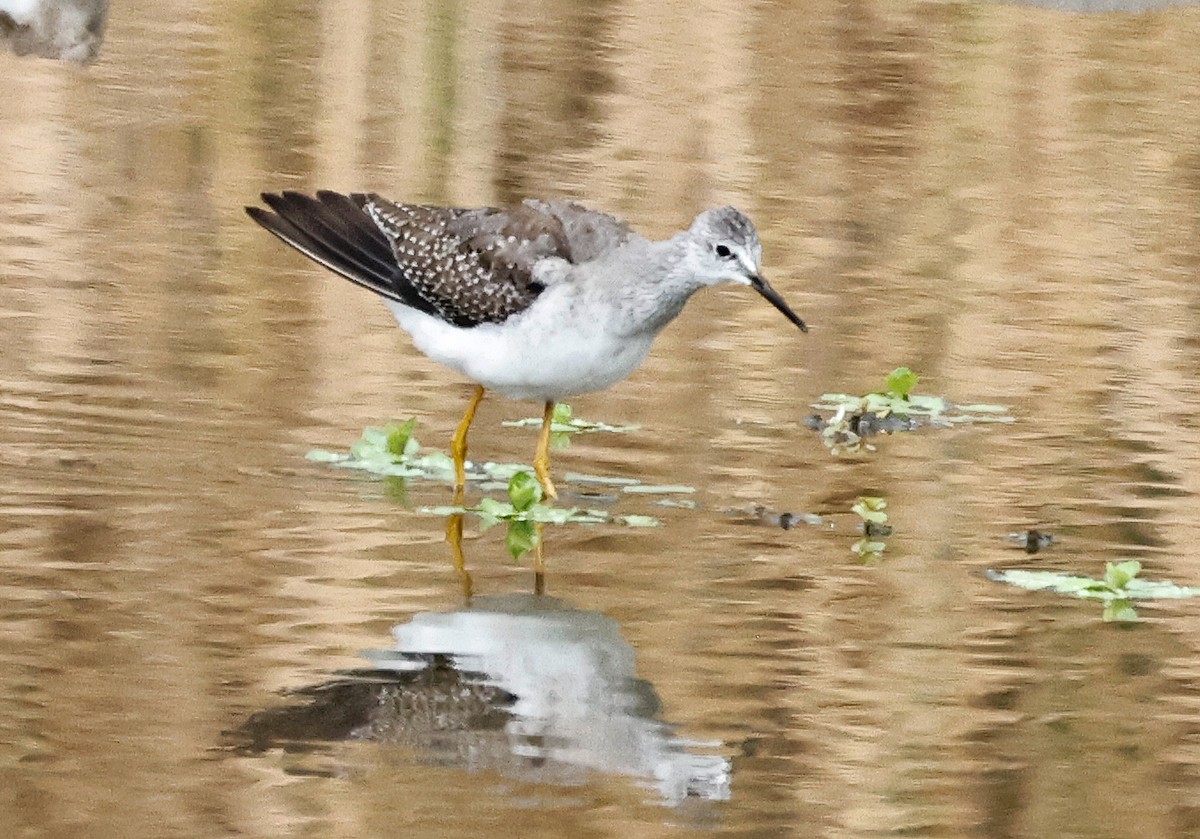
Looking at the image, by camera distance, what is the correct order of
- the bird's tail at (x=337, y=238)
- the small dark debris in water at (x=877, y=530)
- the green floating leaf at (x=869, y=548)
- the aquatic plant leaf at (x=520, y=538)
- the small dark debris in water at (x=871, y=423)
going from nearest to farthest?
the aquatic plant leaf at (x=520, y=538), the green floating leaf at (x=869, y=548), the small dark debris in water at (x=877, y=530), the bird's tail at (x=337, y=238), the small dark debris in water at (x=871, y=423)

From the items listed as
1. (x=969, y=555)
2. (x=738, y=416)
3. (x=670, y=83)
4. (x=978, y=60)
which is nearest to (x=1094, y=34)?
(x=978, y=60)

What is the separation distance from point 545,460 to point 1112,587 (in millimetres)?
2155

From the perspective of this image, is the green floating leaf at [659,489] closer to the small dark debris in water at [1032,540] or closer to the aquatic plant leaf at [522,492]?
the aquatic plant leaf at [522,492]

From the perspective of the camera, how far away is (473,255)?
9039mm

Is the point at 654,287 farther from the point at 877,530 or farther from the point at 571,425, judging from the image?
the point at 571,425

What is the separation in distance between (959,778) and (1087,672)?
3.43 feet

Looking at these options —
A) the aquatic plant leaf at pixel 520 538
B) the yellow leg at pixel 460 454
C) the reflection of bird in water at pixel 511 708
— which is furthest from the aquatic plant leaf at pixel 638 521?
the reflection of bird in water at pixel 511 708

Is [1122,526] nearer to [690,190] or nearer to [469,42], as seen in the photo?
[690,190]

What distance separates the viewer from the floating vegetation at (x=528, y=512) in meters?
8.34

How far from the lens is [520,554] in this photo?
26.6 ft

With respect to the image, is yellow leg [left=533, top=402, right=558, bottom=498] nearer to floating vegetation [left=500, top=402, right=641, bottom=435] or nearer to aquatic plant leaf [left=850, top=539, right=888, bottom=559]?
floating vegetation [left=500, top=402, right=641, bottom=435]

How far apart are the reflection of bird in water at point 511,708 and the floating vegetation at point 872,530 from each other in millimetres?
1293

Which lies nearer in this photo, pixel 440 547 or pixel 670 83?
pixel 440 547

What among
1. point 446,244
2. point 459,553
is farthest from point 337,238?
point 459,553
